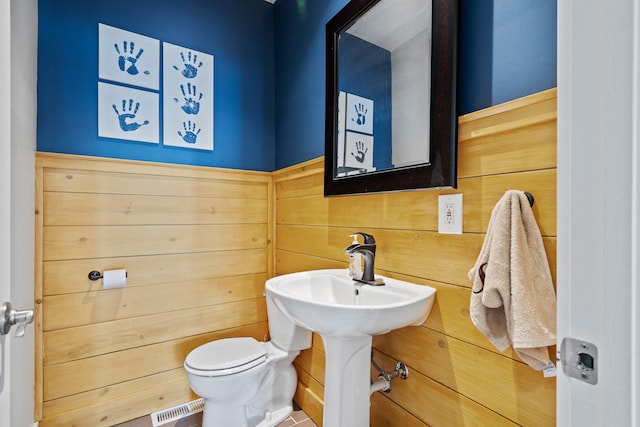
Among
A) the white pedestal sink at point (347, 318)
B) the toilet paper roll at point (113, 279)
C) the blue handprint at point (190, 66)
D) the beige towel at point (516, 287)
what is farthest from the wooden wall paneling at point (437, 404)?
the blue handprint at point (190, 66)

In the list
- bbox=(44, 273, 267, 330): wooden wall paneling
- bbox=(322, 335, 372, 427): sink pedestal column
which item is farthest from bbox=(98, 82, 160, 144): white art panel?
bbox=(322, 335, 372, 427): sink pedestal column

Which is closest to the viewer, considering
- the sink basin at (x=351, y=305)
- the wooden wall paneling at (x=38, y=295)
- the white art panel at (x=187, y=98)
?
the sink basin at (x=351, y=305)

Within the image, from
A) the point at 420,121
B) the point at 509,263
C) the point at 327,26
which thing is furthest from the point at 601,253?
the point at 327,26

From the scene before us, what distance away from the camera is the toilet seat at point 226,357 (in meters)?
1.45

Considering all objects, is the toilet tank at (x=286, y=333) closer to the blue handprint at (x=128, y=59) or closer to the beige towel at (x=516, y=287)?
the beige towel at (x=516, y=287)

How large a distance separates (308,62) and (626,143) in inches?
70.9

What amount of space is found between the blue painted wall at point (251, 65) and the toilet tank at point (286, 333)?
37.8 inches

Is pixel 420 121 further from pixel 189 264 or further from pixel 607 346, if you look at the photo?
pixel 189 264

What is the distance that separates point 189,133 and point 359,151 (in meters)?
1.14

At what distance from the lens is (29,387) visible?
1447mm

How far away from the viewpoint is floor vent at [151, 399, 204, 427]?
5.67 feet

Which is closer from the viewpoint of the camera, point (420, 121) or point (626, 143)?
point (626, 143)

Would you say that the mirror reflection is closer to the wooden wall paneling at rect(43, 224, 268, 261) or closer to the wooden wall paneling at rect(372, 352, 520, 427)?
the wooden wall paneling at rect(372, 352, 520, 427)

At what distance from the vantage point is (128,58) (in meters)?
1.75
